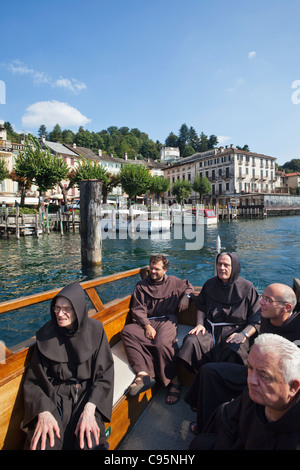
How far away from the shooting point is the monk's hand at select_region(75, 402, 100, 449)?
6.38ft

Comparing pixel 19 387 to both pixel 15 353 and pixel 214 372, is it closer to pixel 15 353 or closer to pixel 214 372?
pixel 15 353

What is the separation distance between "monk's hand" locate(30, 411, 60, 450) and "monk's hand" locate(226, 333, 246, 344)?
1.80 m

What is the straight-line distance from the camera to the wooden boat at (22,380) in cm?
200

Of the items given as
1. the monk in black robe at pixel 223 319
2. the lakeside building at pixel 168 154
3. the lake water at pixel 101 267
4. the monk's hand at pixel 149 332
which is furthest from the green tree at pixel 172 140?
the monk's hand at pixel 149 332

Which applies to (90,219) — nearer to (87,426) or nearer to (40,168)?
(87,426)

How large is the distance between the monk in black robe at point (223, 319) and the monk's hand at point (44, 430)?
1394 millimetres

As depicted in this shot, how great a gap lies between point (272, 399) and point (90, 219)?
11299 millimetres

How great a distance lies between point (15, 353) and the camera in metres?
2.13

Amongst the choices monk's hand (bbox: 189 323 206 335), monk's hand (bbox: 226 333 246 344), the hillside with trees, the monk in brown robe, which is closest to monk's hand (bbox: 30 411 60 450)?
the monk in brown robe

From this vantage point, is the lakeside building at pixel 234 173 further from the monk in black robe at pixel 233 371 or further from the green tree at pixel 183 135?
the monk in black robe at pixel 233 371

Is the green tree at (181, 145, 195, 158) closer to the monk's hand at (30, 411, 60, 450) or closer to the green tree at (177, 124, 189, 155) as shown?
the green tree at (177, 124, 189, 155)

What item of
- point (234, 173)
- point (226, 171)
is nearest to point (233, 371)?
point (234, 173)

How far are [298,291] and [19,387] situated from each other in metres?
3.17

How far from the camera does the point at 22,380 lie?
84.7 inches
